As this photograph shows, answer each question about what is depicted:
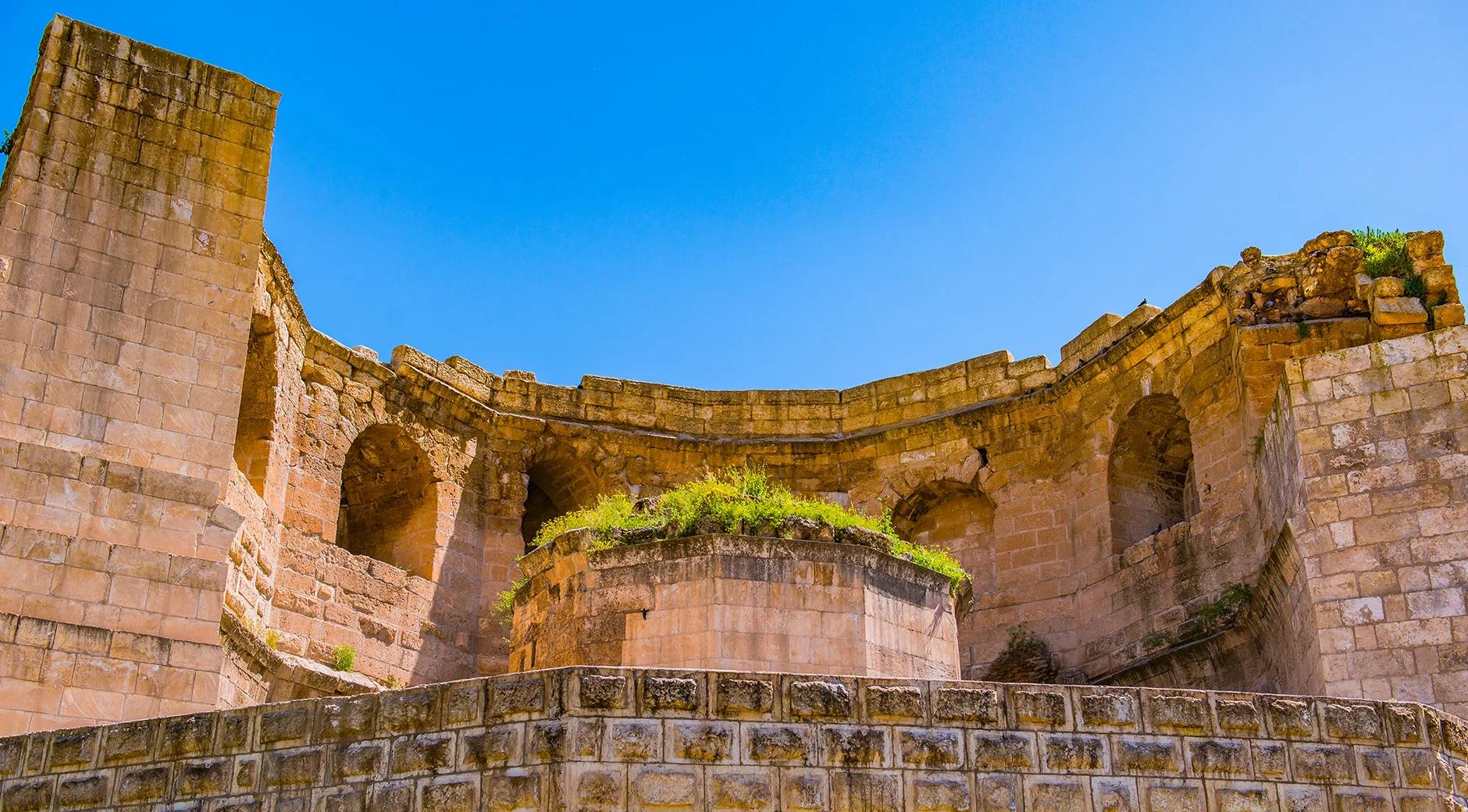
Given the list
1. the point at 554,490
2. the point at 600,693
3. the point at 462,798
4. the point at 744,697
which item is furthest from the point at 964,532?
the point at 462,798

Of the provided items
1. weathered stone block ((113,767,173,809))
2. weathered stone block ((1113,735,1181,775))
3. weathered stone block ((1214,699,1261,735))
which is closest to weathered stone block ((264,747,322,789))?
weathered stone block ((113,767,173,809))

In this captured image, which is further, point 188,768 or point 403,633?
point 403,633

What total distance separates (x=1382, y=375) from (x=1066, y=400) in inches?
229

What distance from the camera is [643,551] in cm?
1230

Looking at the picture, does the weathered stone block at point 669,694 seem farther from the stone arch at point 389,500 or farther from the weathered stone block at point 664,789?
the stone arch at point 389,500

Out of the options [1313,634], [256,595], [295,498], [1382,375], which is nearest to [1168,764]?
[1313,634]

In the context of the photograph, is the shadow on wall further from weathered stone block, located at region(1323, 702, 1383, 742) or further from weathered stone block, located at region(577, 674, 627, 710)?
weathered stone block, located at region(577, 674, 627, 710)

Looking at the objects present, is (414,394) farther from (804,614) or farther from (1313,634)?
(1313,634)

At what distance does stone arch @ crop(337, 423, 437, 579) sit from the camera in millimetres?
18359

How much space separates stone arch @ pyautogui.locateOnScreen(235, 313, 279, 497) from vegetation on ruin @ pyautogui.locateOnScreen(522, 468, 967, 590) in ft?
14.0

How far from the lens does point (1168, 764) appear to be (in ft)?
29.2

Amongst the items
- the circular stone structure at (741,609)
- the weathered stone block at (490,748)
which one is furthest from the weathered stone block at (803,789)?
the circular stone structure at (741,609)

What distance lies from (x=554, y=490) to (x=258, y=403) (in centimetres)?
476

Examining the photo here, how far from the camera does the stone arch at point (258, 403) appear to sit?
16.2 metres
